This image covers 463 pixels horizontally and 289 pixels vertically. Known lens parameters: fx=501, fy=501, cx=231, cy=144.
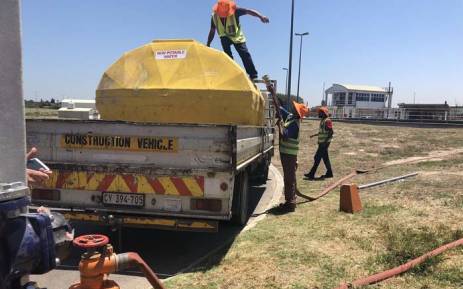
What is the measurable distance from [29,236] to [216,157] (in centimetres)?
386

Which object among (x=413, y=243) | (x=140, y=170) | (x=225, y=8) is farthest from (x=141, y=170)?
(x=225, y=8)

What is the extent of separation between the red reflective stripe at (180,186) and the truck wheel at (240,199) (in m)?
1.02

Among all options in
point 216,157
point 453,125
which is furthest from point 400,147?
point 216,157

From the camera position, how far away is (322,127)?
14219 mm

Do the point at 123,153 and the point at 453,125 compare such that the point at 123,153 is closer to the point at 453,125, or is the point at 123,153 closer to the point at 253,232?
the point at 253,232

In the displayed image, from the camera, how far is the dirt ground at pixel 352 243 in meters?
5.04

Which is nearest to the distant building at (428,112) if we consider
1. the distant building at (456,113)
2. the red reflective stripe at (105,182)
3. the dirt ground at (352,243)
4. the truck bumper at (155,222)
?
the distant building at (456,113)

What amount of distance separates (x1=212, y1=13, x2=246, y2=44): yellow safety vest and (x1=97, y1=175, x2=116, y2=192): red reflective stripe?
15.5ft

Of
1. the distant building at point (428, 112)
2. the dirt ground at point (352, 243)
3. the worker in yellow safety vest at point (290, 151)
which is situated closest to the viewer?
the dirt ground at point (352, 243)

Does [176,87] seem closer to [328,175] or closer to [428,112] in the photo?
[328,175]

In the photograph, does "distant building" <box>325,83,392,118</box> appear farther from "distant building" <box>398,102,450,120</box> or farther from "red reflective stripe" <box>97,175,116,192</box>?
"red reflective stripe" <box>97,175,116,192</box>

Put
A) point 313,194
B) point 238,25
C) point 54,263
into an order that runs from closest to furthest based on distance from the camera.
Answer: point 54,263 → point 238,25 → point 313,194

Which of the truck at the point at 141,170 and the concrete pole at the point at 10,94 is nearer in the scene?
the concrete pole at the point at 10,94

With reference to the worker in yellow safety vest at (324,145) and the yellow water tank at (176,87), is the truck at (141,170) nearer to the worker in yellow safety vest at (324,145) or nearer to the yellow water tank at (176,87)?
the yellow water tank at (176,87)
